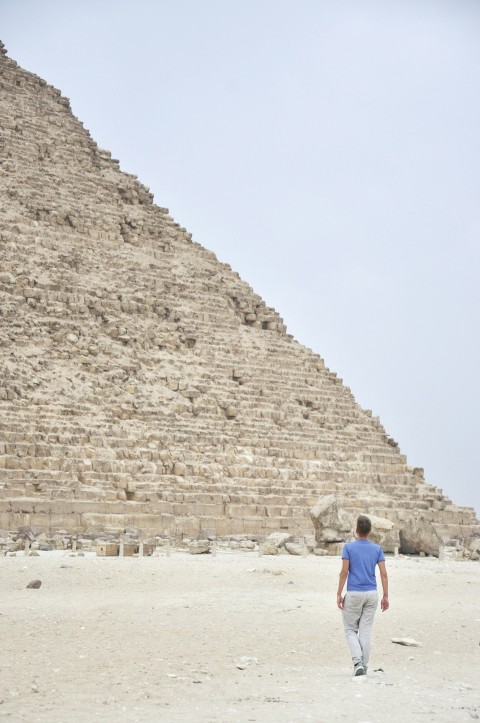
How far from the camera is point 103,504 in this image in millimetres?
29016

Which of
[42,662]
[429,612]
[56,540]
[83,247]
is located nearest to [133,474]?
[56,540]

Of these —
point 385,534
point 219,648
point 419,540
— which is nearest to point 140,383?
point 419,540

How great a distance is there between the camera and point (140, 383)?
35094 millimetres

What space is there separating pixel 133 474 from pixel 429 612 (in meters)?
17.0

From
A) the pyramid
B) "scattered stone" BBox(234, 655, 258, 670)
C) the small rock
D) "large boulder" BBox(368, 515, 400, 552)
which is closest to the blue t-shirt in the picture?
"scattered stone" BBox(234, 655, 258, 670)

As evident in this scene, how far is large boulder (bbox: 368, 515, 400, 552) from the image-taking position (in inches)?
982

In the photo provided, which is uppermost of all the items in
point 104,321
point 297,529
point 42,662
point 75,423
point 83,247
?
point 83,247

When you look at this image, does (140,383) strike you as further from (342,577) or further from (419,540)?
(342,577)

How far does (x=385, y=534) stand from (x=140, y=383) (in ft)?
37.5

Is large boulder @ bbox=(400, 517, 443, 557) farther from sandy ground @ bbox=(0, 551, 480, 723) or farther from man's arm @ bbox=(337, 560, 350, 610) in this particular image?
man's arm @ bbox=(337, 560, 350, 610)

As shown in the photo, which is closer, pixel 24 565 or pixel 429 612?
pixel 429 612

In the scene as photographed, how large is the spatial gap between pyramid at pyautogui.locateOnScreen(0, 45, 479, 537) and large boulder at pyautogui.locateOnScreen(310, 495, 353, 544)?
5.77m

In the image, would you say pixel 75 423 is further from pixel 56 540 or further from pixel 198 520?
pixel 56 540

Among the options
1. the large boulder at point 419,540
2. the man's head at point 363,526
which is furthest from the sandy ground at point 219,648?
the large boulder at point 419,540
